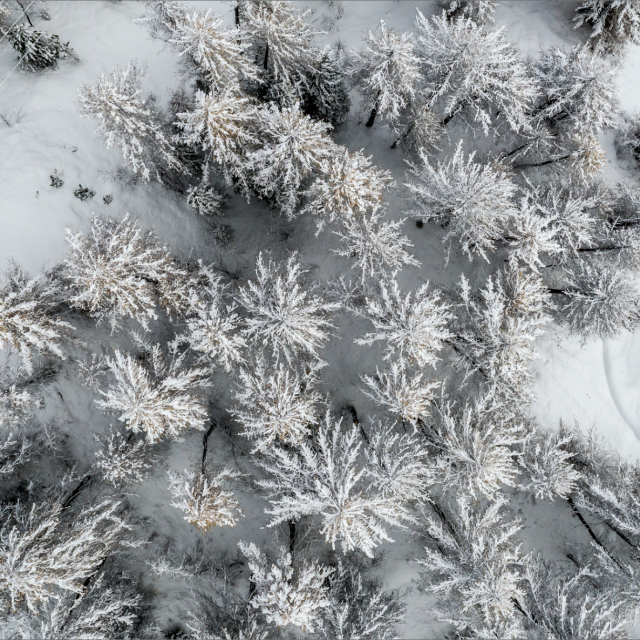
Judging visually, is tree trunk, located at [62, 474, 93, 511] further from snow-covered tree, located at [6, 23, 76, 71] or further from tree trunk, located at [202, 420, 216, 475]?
snow-covered tree, located at [6, 23, 76, 71]

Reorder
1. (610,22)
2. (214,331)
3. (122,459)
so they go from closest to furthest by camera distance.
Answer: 1. (214,331)
2. (122,459)
3. (610,22)

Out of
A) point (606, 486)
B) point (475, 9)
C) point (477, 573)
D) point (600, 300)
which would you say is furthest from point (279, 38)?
point (606, 486)

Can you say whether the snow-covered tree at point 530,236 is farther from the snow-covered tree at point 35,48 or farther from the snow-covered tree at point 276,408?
the snow-covered tree at point 35,48

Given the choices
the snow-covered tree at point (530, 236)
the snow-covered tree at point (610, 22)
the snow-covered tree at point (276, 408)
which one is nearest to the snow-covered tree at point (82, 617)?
the snow-covered tree at point (276, 408)

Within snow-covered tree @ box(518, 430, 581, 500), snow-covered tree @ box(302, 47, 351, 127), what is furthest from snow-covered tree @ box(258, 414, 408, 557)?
snow-covered tree @ box(302, 47, 351, 127)

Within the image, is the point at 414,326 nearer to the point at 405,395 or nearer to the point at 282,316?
the point at 405,395

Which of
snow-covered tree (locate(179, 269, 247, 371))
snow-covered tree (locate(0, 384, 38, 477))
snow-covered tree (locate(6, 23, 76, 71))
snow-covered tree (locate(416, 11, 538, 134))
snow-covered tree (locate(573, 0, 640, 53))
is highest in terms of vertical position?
snow-covered tree (locate(573, 0, 640, 53))
